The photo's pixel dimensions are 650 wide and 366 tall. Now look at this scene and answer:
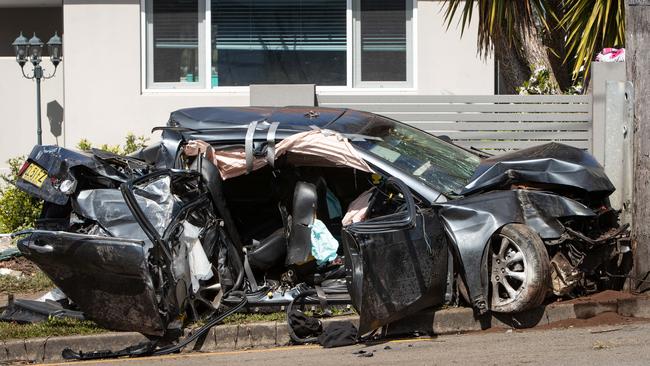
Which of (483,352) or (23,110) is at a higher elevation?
(23,110)

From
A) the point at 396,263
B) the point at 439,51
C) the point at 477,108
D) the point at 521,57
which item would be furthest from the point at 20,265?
the point at 521,57

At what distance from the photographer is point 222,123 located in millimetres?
8281

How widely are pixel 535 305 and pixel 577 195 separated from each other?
3.21 ft

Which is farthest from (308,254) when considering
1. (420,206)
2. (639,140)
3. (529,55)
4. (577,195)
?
(529,55)

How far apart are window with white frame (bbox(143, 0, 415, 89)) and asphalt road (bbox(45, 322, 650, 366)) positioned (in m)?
6.84

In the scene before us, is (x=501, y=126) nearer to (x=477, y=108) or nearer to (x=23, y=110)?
(x=477, y=108)

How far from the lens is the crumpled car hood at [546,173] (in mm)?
7203

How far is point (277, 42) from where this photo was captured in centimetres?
1337

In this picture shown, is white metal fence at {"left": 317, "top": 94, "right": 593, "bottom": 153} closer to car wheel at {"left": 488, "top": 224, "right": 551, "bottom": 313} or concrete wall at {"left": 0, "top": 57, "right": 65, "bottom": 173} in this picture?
car wheel at {"left": 488, "top": 224, "right": 551, "bottom": 313}

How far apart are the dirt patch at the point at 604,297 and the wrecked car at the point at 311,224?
8cm

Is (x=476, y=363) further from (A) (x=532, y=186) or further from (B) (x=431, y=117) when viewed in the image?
(B) (x=431, y=117)

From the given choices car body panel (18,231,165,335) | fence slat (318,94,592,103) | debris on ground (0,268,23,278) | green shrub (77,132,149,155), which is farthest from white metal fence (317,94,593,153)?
car body panel (18,231,165,335)

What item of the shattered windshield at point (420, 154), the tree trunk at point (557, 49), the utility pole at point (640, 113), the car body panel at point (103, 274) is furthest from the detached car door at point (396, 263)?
the tree trunk at point (557, 49)

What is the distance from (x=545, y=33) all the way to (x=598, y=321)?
5.99 meters
